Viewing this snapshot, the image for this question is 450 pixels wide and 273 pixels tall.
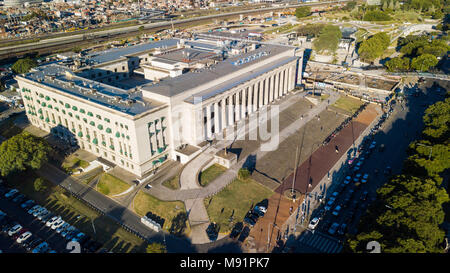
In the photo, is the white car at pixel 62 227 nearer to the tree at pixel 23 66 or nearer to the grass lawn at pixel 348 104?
the grass lawn at pixel 348 104

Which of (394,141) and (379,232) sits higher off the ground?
(379,232)

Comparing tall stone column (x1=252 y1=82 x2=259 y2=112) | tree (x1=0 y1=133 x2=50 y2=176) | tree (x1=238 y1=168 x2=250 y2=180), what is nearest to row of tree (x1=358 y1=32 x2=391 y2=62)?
tall stone column (x1=252 y1=82 x2=259 y2=112)

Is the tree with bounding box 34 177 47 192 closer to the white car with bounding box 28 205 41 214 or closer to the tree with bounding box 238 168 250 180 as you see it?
the white car with bounding box 28 205 41 214

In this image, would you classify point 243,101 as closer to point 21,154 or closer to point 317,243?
point 317,243

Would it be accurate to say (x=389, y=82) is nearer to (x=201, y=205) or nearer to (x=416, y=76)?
(x=416, y=76)

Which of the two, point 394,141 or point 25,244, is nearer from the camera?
point 25,244

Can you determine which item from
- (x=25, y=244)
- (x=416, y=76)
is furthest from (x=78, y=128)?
(x=416, y=76)
